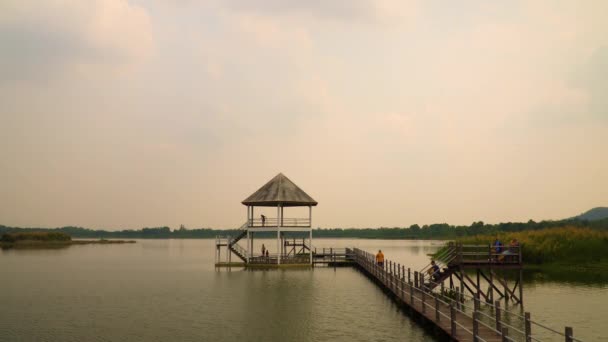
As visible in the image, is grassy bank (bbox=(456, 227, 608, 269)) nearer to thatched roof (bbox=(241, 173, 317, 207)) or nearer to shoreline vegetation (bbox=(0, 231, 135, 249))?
thatched roof (bbox=(241, 173, 317, 207))

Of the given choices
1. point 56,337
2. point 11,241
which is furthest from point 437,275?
point 11,241

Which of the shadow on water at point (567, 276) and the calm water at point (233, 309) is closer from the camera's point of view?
the calm water at point (233, 309)

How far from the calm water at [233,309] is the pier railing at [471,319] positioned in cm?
84

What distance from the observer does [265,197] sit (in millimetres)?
43625

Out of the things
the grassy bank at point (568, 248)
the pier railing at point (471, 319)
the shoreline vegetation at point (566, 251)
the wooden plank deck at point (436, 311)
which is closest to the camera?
the pier railing at point (471, 319)

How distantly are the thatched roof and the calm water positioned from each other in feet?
23.4

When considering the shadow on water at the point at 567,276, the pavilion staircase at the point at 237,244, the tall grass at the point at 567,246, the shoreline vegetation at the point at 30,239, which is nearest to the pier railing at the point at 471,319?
the shadow on water at the point at 567,276

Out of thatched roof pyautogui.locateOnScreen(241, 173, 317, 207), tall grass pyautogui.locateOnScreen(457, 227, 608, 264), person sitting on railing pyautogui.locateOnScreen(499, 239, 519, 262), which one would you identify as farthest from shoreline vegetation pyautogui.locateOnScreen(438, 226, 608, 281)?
person sitting on railing pyautogui.locateOnScreen(499, 239, 519, 262)

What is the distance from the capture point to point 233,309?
2436 cm

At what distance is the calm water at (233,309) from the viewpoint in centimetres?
1914

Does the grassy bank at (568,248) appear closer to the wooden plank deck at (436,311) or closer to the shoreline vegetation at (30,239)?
the wooden plank deck at (436,311)

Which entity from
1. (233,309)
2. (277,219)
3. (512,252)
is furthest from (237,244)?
(512,252)

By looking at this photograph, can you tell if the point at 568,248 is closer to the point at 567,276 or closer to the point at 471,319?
the point at 567,276

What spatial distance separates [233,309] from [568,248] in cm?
3372
